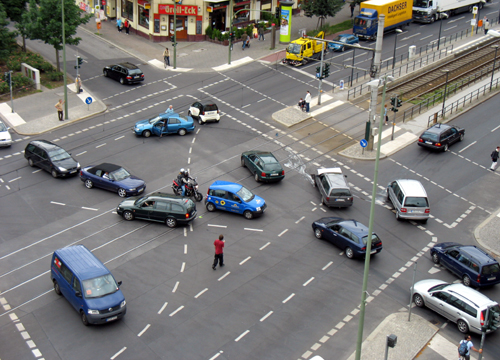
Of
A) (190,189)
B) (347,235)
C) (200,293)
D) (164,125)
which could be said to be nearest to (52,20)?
(164,125)

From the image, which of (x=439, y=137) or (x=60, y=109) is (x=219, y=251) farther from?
(x=60, y=109)

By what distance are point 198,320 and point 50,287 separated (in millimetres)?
7194

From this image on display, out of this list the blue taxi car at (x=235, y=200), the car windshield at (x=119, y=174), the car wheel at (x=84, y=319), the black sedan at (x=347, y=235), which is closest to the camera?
the car wheel at (x=84, y=319)

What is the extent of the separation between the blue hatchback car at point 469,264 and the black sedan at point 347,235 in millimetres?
3197

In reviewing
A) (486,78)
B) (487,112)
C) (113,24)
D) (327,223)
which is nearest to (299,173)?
(327,223)

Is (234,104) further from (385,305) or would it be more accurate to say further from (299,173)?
(385,305)

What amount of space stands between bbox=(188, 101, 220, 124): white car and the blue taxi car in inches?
481

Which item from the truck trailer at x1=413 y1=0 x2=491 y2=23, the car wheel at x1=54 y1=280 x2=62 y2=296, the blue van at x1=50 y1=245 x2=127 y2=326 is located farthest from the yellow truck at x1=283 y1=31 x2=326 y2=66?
the car wheel at x1=54 y1=280 x2=62 y2=296

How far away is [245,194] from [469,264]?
12035 mm

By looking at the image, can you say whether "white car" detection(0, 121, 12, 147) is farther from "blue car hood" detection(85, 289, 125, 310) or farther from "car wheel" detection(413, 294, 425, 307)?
"car wheel" detection(413, 294, 425, 307)

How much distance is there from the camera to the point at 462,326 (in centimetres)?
2517

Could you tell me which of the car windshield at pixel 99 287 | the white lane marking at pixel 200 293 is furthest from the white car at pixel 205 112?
the car windshield at pixel 99 287

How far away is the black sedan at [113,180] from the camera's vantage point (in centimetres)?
3475

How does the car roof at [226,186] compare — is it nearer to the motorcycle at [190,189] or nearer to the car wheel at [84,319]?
the motorcycle at [190,189]
